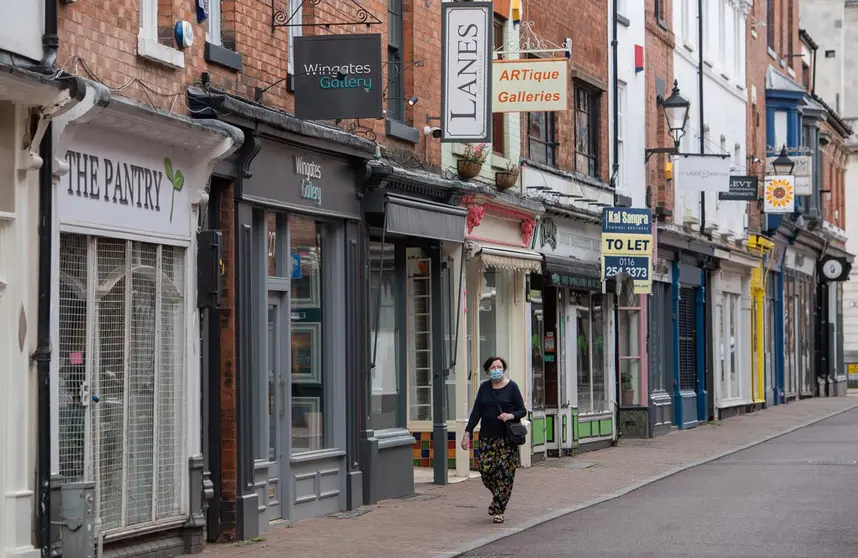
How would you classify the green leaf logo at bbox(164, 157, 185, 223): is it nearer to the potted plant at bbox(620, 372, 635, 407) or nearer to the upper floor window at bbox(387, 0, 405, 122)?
the upper floor window at bbox(387, 0, 405, 122)

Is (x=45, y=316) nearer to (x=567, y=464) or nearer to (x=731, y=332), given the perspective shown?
(x=567, y=464)

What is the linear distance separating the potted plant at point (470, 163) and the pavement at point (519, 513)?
3895mm

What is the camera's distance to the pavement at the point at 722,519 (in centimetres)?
1350

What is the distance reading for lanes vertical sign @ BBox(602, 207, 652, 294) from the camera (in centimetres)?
2655

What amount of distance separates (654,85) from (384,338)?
13826 mm

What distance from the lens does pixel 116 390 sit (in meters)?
12.9

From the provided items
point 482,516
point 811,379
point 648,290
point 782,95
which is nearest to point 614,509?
point 482,516

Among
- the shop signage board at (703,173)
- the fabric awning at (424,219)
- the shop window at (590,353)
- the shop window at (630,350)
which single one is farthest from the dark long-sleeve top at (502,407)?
the shop signage board at (703,173)

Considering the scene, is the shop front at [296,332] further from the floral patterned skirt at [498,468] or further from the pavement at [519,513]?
the floral patterned skirt at [498,468]

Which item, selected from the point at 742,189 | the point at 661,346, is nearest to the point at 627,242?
the point at 661,346

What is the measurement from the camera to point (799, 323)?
47719mm

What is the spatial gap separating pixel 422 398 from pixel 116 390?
829 centimetres

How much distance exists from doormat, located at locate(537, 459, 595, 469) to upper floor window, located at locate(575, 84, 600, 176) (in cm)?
504

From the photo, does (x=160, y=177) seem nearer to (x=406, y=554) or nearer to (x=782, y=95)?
(x=406, y=554)
